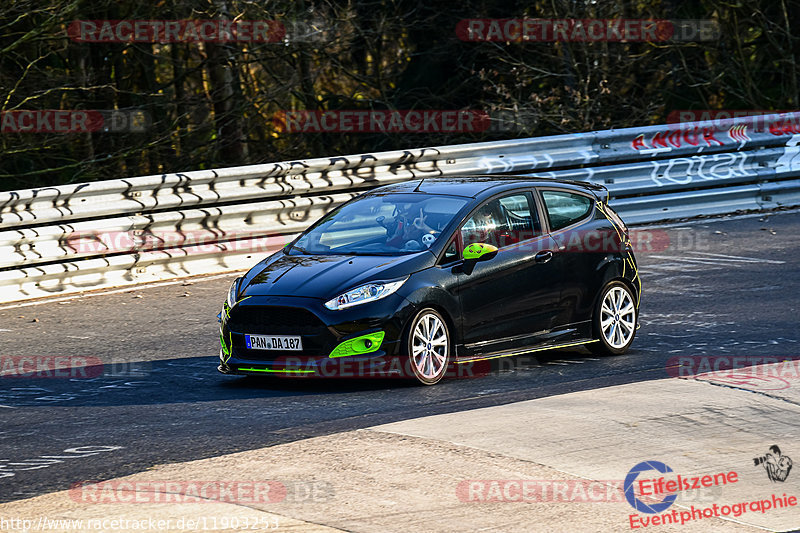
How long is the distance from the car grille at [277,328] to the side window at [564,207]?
8.17 ft

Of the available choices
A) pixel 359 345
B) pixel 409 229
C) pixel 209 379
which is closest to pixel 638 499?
pixel 359 345

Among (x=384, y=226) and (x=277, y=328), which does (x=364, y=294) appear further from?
(x=384, y=226)

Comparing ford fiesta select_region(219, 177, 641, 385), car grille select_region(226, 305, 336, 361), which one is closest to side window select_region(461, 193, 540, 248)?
ford fiesta select_region(219, 177, 641, 385)

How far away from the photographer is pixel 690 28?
22688 mm

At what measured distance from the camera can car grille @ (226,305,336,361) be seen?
28.8 feet

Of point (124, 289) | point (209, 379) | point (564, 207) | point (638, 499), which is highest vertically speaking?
point (564, 207)

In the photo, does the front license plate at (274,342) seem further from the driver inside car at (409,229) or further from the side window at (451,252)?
the side window at (451,252)

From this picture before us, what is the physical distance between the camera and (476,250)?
9.49 m

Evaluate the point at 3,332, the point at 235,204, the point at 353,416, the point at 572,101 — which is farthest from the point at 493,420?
the point at 572,101

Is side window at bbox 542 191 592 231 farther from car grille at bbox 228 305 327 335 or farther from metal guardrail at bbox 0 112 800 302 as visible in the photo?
metal guardrail at bbox 0 112 800 302

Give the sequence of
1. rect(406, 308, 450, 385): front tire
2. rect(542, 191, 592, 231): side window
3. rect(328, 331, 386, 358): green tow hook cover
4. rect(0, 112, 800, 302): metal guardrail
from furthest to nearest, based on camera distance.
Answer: rect(0, 112, 800, 302): metal guardrail, rect(542, 191, 592, 231): side window, rect(406, 308, 450, 385): front tire, rect(328, 331, 386, 358): green tow hook cover

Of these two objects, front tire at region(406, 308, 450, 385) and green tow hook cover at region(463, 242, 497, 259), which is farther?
green tow hook cover at region(463, 242, 497, 259)

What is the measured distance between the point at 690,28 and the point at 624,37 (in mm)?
1655

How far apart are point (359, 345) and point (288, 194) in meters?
6.35
